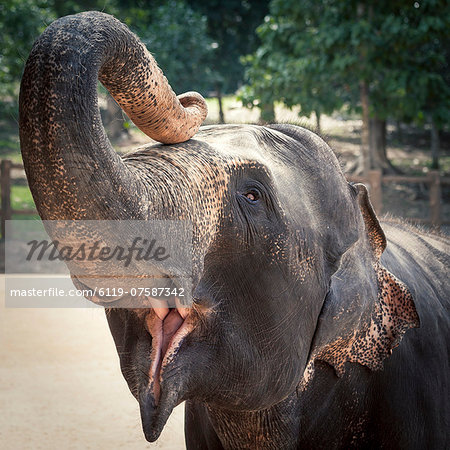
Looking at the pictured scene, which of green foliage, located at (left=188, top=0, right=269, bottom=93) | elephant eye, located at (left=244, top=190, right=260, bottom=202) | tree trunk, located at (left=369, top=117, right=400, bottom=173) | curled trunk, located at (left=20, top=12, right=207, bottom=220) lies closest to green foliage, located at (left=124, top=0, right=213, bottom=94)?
green foliage, located at (left=188, top=0, right=269, bottom=93)

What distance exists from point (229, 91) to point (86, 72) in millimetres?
21214

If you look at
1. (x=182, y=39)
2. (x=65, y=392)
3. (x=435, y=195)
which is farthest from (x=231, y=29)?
(x=65, y=392)

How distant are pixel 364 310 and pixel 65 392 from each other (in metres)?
3.07

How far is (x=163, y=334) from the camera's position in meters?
1.45

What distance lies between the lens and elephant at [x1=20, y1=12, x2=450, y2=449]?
3.81ft

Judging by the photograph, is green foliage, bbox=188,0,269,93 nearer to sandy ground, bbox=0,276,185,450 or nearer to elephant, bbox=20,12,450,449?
sandy ground, bbox=0,276,185,450

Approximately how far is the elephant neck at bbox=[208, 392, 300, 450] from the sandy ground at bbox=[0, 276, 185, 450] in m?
1.19

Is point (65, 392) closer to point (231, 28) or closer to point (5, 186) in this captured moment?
point (5, 186)

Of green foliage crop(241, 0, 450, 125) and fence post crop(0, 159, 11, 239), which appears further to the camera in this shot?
green foliage crop(241, 0, 450, 125)

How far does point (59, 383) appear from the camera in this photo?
4691mm

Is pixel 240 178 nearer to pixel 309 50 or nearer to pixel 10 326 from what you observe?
pixel 10 326

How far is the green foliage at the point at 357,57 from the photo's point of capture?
34.2 feet

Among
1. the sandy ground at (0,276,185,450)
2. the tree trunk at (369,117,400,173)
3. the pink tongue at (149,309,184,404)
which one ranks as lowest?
the tree trunk at (369,117,400,173)

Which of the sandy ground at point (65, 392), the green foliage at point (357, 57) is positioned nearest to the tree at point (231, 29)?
the green foliage at point (357, 57)
